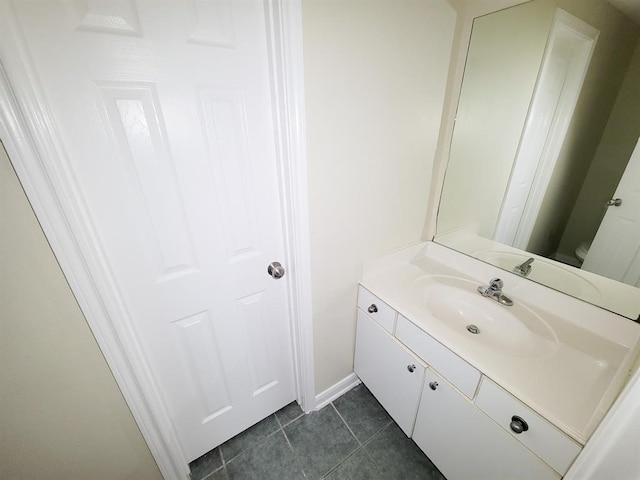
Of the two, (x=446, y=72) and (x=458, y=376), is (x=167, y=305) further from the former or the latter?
(x=446, y=72)

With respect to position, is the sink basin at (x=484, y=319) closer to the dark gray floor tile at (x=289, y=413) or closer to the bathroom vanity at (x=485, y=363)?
the bathroom vanity at (x=485, y=363)

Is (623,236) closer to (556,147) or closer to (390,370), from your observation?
(556,147)

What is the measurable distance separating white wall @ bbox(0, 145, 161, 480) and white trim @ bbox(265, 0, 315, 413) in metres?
0.66

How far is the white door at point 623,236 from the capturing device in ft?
2.67

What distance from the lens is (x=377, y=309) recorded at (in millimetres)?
1174

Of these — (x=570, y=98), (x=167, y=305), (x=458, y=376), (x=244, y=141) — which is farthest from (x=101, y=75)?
(x=570, y=98)

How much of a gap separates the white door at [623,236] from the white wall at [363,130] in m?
0.65

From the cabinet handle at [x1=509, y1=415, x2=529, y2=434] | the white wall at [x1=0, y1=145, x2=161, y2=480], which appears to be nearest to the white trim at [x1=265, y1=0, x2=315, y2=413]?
the white wall at [x1=0, y1=145, x2=161, y2=480]

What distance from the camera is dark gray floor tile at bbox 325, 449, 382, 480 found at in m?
1.12

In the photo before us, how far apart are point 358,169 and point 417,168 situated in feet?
1.22

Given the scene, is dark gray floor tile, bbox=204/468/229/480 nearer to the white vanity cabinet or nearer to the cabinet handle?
the white vanity cabinet

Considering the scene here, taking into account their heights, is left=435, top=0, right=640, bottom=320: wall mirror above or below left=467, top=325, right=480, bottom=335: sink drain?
above

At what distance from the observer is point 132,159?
2.27 feet

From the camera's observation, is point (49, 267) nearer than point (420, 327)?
Yes
